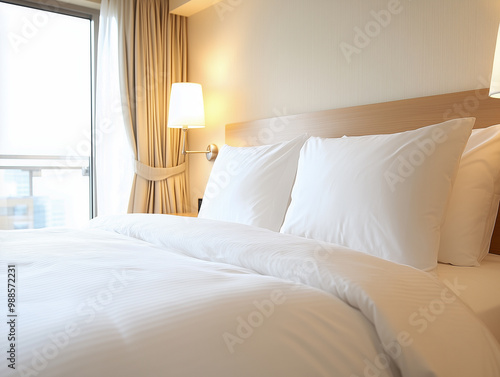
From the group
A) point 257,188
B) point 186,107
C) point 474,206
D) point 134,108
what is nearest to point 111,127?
point 134,108

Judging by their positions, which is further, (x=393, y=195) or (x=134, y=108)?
(x=134, y=108)

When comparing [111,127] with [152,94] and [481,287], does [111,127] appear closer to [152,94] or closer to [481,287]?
[152,94]

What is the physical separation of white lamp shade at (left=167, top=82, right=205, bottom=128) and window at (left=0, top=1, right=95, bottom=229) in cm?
77

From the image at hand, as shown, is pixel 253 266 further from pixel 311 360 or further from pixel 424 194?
pixel 424 194

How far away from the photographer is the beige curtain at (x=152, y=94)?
11.4ft

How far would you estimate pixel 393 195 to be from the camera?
5.13ft

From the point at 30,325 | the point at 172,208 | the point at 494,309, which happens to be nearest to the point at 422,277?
the point at 494,309

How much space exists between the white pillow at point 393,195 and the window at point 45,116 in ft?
7.65

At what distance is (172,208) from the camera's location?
3.64 metres

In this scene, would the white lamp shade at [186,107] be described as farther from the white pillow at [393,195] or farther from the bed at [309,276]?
the white pillow at [393,195]

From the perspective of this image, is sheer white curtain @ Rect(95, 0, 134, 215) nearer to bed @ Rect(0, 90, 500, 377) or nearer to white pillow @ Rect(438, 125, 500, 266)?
bed @ Rect(0, 90, 500, 377)

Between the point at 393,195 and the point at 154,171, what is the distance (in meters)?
2.32

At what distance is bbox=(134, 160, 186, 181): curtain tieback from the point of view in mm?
3484

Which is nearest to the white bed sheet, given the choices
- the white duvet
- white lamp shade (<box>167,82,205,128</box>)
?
the white duvet
